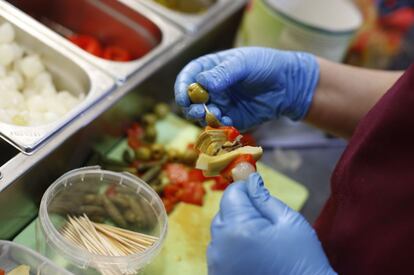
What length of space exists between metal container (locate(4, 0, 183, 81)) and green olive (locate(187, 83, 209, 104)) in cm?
48

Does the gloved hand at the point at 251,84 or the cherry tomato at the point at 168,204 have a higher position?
the gloved hand at the point at 251,84

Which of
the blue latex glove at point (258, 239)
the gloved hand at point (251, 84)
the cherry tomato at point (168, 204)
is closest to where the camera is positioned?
the blue latex glove at point (258, 239)

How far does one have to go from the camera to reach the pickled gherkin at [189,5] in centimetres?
181

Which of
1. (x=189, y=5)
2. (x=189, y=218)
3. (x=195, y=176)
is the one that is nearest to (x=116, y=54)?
(x=189, y=5)

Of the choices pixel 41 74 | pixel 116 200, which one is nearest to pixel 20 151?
pixel 116 200

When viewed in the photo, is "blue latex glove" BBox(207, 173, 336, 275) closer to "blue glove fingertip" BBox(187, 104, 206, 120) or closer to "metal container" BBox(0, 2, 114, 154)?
"blue glove fingertip" BBox(187, 104, 206, 120)

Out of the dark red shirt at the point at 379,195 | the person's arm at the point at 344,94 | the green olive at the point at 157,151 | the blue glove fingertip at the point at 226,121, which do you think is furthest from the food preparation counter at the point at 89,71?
the dark red shirt at the point at 379,195

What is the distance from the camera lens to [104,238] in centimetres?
115

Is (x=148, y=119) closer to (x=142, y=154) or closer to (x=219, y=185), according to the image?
(x=142, y=154)

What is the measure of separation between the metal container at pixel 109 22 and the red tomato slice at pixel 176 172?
0.35 m

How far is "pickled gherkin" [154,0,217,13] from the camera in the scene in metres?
1.81

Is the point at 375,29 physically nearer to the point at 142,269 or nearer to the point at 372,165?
the point at 372,165

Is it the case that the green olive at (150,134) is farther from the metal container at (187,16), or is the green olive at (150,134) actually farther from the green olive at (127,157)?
the metal container at (187,16)

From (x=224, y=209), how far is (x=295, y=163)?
85cm
